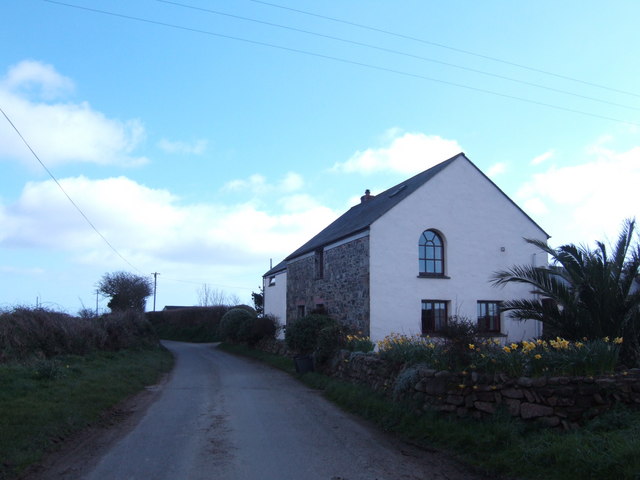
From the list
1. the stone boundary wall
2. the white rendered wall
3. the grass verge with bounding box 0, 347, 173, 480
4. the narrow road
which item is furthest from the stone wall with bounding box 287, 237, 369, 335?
the stone boundary wall

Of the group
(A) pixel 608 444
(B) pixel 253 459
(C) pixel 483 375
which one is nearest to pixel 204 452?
(B) pixel 253 459

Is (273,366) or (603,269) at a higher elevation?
(603,269)

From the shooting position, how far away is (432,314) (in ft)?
62.0

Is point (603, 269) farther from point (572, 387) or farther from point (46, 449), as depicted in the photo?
point (46, 449)

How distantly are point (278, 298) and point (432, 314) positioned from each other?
15348 mm

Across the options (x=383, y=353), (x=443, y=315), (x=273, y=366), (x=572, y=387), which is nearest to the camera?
(x=572, y=387)

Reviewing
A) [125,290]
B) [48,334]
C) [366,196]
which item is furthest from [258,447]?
[125,290]

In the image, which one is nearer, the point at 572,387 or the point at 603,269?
the point at 572,387

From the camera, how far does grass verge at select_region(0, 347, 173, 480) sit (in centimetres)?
723

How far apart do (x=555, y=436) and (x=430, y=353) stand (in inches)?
141

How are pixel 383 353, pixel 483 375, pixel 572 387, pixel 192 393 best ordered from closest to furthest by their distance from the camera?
pixel 572 387 < pixel 483 375 < pixel 383 353 < pixel 192 393

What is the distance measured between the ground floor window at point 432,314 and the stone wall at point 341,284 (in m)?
2.32

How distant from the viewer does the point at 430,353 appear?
33.4 feet

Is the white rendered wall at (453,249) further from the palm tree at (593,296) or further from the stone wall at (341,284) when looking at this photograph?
the palm tree at (593,296)
